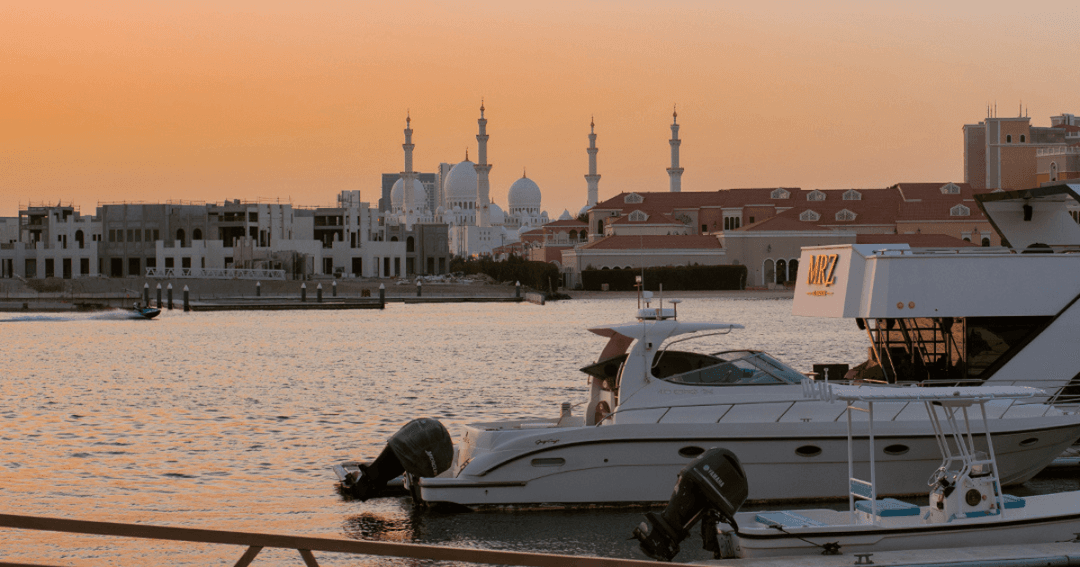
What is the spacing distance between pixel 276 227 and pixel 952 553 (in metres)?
107

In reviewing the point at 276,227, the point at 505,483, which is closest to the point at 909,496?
the point at 505,483

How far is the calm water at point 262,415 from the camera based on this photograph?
13.5m

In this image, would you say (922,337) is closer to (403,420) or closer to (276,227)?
(403,420)

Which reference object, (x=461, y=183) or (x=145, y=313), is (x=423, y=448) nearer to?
(x=145, y=313)

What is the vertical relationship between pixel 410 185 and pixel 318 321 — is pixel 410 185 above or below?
above

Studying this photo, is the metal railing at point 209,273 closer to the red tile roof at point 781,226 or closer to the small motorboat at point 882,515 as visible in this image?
the red tile roof at point 781,226

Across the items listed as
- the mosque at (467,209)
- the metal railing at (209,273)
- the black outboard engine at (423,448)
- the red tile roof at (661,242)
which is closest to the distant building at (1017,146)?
the red tile roof at (661,242)

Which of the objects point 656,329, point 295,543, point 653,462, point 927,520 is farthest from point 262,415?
point 295,543

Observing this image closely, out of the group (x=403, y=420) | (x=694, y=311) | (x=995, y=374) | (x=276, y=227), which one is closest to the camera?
(x=995, y=374)

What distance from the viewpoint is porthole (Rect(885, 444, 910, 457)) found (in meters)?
13.5

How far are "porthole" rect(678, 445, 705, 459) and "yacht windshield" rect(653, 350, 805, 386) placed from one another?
0.89m

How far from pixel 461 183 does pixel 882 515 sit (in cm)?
18782

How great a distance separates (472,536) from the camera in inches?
521

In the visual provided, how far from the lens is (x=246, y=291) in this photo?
314ft
